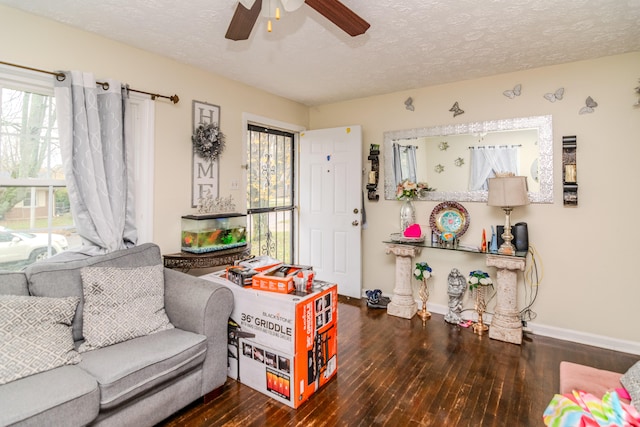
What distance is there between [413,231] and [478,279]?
0.80 meters

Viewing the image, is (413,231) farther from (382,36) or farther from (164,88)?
(164,88)

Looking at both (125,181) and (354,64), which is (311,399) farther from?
(354,64)

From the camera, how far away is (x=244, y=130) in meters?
3.68

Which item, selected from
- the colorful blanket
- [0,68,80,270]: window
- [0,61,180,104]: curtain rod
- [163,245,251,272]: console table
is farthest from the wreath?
the colorful blanket

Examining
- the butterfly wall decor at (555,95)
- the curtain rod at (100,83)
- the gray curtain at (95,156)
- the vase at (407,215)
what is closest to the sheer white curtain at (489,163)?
the butterfly wall decor at (555,95)

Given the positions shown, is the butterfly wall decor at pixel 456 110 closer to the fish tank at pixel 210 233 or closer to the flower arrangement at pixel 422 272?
the flower arrangement at pixel 422 272

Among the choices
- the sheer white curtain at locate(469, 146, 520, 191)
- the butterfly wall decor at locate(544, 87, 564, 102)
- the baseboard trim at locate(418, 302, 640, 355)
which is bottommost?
the baseboard trim at locate(418, 302, 640, 355)

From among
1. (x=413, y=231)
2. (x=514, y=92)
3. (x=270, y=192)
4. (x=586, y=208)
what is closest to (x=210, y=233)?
(x=270, y=192)

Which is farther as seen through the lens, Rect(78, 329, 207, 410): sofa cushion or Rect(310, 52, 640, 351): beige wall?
Rect(310, 52, 640, 351): beige wall

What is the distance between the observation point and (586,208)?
3.02 meters

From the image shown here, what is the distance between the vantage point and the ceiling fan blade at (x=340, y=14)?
1578 mm

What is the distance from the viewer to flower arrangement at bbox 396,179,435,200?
371 cm

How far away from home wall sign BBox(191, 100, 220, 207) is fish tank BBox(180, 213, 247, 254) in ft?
0.84

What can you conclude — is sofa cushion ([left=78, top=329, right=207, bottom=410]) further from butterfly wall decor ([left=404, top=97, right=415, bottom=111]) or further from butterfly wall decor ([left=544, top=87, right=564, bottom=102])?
butterfly wall decor ([left=544, top=87, right=564, bottom=102])
